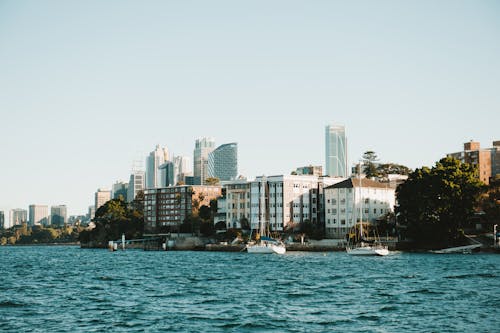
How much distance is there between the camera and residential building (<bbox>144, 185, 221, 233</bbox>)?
189 metres

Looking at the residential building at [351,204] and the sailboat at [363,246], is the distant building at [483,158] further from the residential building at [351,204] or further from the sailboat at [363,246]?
the sailboat at [363,246]

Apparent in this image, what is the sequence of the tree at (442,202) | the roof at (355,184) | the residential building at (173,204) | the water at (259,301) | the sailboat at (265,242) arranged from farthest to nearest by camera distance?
the residential building at (173,204) < the roof at (355,184) < the sailboat at (265,242) < the tree at (442,202) < the water at (259,301)

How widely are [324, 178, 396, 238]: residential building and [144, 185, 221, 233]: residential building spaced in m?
50.0

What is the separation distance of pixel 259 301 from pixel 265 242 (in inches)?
3317

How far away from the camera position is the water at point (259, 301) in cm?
3797

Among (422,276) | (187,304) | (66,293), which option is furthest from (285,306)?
(422,276)

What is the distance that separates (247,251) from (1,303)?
306ft

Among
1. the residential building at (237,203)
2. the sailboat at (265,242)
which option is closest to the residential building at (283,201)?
the sailboat at (265,242)

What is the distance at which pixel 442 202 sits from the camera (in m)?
115

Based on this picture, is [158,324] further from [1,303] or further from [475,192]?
[475,192]

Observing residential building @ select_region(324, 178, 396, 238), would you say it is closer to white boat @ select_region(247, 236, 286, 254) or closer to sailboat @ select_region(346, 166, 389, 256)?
sailboat @ select_region(346, 166, 389, 256)

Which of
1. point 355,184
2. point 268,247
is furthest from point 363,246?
point 355,184

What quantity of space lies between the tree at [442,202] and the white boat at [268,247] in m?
24.3

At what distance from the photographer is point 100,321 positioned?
39344 mm
